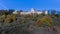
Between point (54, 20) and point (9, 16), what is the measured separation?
10.9 feet

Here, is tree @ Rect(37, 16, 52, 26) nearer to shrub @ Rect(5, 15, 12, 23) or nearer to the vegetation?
the vegetation

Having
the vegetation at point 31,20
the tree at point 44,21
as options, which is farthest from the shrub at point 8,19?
the tree at point 44,21

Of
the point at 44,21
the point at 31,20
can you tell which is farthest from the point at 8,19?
the point at 44,21

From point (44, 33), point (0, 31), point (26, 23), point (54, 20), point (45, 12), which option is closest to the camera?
point (0, 31)

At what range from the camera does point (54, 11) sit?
16.2 m

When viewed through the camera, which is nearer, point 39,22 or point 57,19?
point 39,22

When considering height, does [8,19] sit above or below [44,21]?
above

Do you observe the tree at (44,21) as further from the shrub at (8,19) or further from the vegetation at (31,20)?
the shrub at (8,19)

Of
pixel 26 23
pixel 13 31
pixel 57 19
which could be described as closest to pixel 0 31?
pixel 13 31

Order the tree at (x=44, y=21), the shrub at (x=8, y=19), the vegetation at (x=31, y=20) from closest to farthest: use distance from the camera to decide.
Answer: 1. the vegetation at (x=31, y=20)
2. the tree at (x=44, y=21)
3. the shrub at (x=8, y=19)

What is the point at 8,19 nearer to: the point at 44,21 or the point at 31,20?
the point at 31,20

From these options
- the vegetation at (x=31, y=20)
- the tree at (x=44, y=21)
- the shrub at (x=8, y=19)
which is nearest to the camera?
the vegetation at (x=31, y=20)

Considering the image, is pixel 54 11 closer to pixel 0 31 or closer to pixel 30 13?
pixel 30 13

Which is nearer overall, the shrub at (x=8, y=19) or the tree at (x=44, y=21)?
the tree at (x=44, y=21)
